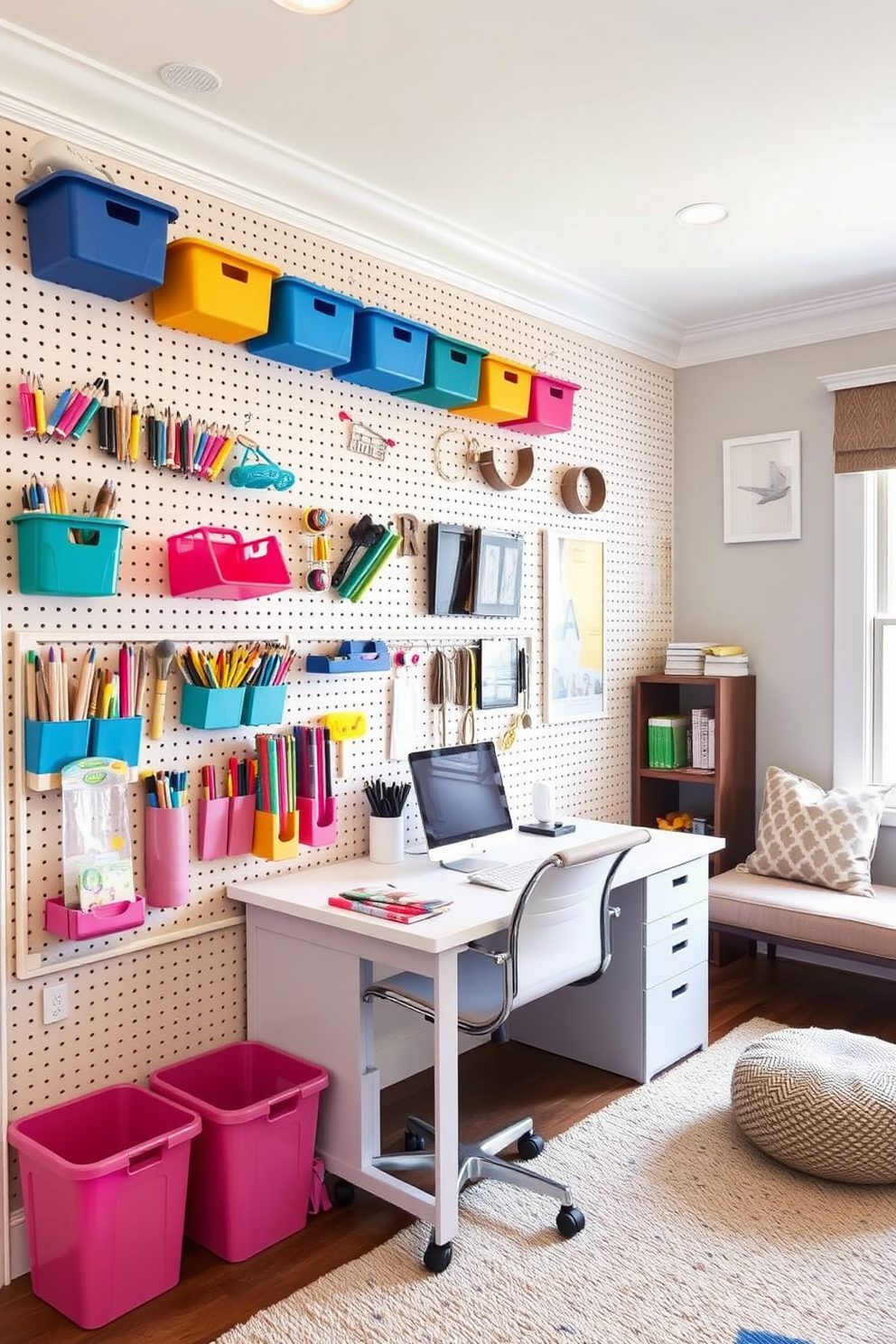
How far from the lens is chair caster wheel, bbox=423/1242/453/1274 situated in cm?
225

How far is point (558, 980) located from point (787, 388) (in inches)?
Result: 111

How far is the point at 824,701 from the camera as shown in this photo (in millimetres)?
4246

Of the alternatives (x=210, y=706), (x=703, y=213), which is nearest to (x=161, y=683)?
(x=210, y=706)

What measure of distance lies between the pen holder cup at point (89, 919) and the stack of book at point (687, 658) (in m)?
2.68

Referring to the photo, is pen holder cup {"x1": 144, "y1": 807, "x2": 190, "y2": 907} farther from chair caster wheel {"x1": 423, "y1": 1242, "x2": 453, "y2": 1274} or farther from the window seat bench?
the window seat bench

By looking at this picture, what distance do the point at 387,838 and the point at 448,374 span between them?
1382 mm

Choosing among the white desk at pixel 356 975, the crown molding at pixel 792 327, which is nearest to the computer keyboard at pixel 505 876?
the white desk at pixel 356 975

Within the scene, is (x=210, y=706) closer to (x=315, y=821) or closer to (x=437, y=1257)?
(x=315, y=821)

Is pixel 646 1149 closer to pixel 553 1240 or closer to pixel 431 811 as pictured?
pixel 553 1240

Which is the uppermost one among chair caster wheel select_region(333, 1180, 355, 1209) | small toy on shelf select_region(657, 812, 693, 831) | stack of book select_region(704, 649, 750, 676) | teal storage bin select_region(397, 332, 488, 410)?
teal storage bin select_region(397, 332, 488, 410)

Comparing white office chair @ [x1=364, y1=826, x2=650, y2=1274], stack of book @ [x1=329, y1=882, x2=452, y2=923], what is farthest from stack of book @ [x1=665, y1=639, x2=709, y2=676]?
stack of book @ [x1=329, y1=882, x2=452, y2=923]

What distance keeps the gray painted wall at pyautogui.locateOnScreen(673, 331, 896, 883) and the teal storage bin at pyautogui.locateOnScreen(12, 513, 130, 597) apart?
116 inches

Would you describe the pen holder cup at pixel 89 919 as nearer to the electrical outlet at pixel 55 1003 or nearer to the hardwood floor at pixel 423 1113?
the electrical outlet at pixel 55 1003

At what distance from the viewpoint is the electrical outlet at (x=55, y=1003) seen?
7.67 feet
